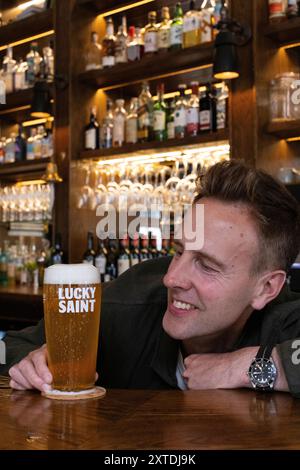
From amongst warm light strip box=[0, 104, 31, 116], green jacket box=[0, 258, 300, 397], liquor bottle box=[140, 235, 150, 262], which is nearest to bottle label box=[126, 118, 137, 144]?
liquor bottle box=[140, 235, 150, 262]

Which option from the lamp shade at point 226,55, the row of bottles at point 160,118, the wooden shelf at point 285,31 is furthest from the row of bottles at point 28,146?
the wooden shelf at point 285,31

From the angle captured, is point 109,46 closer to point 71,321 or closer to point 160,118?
point 160,118

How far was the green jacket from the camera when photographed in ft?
4.16

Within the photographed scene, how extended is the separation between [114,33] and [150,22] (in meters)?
0.43

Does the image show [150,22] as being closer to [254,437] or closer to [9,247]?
[9,247]

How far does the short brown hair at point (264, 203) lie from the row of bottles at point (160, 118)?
1970 mm

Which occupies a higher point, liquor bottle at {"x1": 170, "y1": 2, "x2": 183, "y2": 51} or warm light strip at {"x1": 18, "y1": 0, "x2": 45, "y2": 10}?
warm light strip at {"x1": 18, "y1": 0, "x2": 45, "y2": 10}

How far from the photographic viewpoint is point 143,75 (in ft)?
11.9

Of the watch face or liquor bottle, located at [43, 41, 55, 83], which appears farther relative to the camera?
liquor bottle, located at [43, 41, 55, 83]

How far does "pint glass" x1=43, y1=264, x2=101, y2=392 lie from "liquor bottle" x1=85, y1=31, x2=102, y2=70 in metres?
3.05

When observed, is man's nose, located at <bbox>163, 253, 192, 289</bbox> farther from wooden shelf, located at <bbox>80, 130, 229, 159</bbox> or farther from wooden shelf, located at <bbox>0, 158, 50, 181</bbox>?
wooden shelf, located at <bbox>0, 158, 50, 181</bbox>

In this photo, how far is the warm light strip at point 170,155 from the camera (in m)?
3.34

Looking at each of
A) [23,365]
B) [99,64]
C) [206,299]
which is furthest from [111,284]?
[99,64]

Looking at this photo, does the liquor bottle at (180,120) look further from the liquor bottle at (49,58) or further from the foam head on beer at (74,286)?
the foam head on beer at (74,286)
